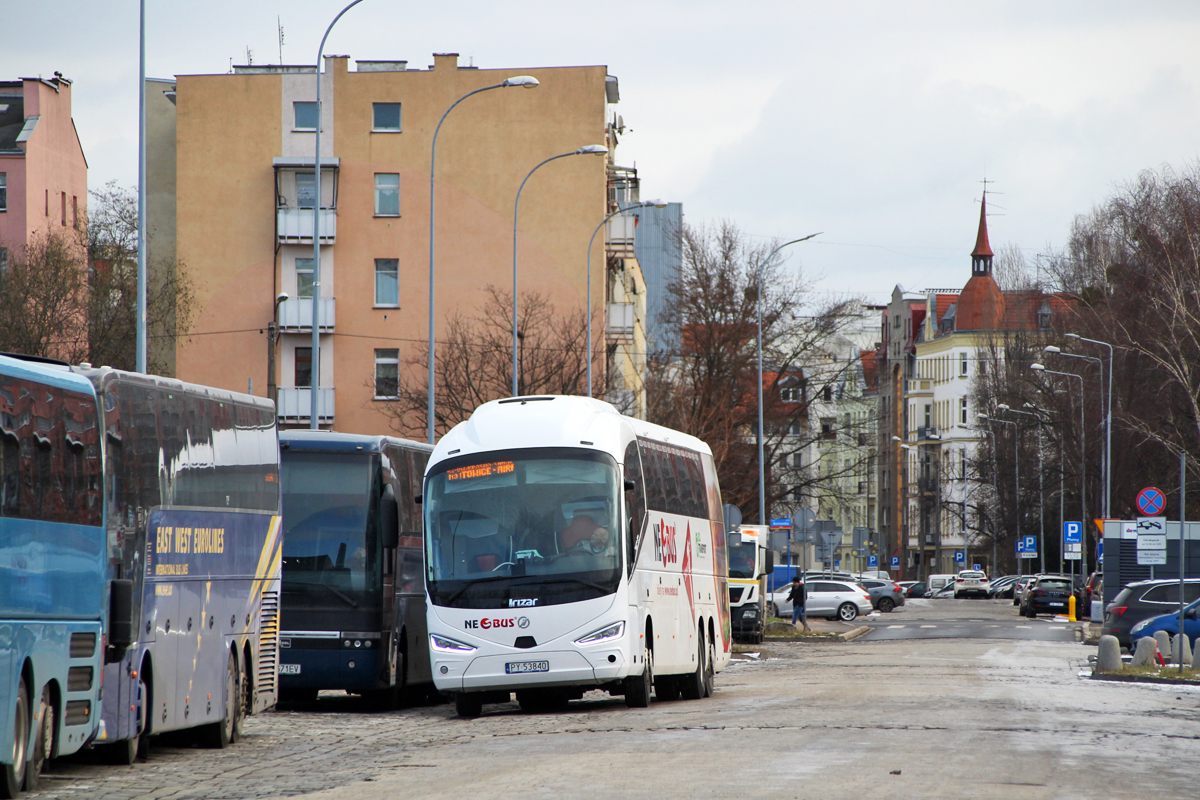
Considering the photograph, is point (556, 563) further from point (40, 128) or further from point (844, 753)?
point (40, 128)

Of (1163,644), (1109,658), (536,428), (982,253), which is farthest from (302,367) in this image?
(982,253)

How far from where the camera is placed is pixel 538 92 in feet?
201

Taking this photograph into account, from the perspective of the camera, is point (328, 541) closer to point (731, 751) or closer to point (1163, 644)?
point (731, 751)

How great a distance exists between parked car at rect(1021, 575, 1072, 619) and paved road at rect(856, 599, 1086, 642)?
501mm

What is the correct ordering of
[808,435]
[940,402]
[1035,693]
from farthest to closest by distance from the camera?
1. [940,402]
2. [808,435]
3. [1035,693]

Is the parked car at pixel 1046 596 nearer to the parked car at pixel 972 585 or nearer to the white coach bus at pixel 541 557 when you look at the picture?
the parked car at pixel 972 585

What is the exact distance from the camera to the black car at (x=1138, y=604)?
35.0 m

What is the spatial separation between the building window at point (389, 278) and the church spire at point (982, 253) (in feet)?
277

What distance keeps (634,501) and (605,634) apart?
6.08 feet

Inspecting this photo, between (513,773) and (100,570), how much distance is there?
3307 mm

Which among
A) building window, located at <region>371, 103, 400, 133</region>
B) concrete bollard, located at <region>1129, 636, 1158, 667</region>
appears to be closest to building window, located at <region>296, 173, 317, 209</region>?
building window, located at <region>371, 103, 400, 133</region>

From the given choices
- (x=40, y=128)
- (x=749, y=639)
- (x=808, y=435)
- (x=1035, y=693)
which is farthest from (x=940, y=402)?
(x=1035, y=693)

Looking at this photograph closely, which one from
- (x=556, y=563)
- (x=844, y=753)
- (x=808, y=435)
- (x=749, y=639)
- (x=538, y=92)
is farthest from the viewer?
(x=808, y=435)

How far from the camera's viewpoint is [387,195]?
2457 inches
